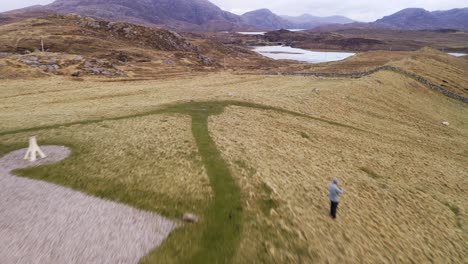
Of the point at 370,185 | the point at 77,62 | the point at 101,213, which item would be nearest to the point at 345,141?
the point at 370,185

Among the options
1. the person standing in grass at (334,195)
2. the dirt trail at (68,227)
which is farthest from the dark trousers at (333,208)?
the dirt trail at (68,227)

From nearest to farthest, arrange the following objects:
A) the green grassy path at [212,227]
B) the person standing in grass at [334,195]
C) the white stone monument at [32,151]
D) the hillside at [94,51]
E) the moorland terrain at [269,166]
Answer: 1. the green grassy path at [212,227]
2. the moorland terrain at [269,166]
3. the person standing in grass at [334,195]
4. the white stone monument at [32,151]
5. the hillside at [94,51]

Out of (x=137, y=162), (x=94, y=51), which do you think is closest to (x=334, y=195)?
(x=137, y=162)

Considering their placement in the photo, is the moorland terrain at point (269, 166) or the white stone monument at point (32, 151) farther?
the white stone monument at point (32, 151)

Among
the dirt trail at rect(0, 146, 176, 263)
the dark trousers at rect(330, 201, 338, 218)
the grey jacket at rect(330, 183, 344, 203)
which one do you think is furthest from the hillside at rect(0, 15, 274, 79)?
the grey jacket at rect(330, 183, 344, 203)

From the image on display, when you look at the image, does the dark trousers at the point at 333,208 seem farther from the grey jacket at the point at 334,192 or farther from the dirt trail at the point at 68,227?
the dirt trail at the point at 68,227

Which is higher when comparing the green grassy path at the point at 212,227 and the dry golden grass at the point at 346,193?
the green grassy path at the point at 212,227

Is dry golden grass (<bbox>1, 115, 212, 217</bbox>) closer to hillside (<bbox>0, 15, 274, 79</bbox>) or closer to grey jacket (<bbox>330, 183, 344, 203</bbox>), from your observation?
grey jacket (<bbox>330, 183, 344, 203</bbox>)
